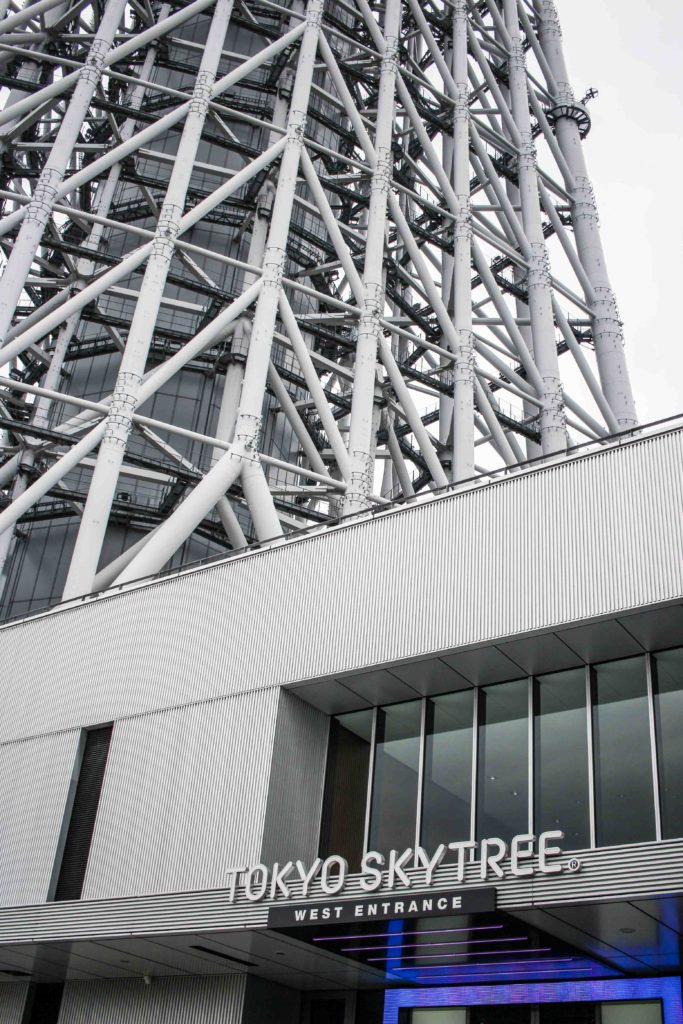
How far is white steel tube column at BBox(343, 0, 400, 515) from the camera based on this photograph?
4034 centimetres

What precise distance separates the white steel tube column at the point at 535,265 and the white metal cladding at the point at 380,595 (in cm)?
2530

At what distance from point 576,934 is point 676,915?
2.17 m

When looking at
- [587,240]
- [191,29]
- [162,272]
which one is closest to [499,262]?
[587,240]

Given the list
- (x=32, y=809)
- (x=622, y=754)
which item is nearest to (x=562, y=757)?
(x=622, y=754)

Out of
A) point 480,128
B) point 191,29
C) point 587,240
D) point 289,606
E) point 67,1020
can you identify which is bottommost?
point 67,1020

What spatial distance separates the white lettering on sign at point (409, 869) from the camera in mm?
18938

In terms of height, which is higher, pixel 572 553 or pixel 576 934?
pixel 572 553

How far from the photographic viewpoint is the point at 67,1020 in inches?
1059

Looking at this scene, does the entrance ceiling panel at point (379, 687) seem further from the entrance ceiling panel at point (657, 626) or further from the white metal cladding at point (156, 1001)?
the white metal cladding at point (156, 1001)

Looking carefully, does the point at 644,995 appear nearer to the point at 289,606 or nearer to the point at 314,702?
the point at 314,702

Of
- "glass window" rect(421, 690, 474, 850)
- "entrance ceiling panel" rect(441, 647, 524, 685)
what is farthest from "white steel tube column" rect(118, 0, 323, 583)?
"entrance ceiling panel" rect(441, 647, 524, 685)

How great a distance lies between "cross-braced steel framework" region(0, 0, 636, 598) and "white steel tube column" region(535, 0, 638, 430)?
143mm

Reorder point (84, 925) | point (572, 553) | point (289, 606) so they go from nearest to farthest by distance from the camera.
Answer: point (572, 553)
point (84, 925)
point (289, 606)

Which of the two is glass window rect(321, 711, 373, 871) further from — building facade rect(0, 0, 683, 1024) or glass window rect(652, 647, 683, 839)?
glass window rect(652, 647, 683, 839)
